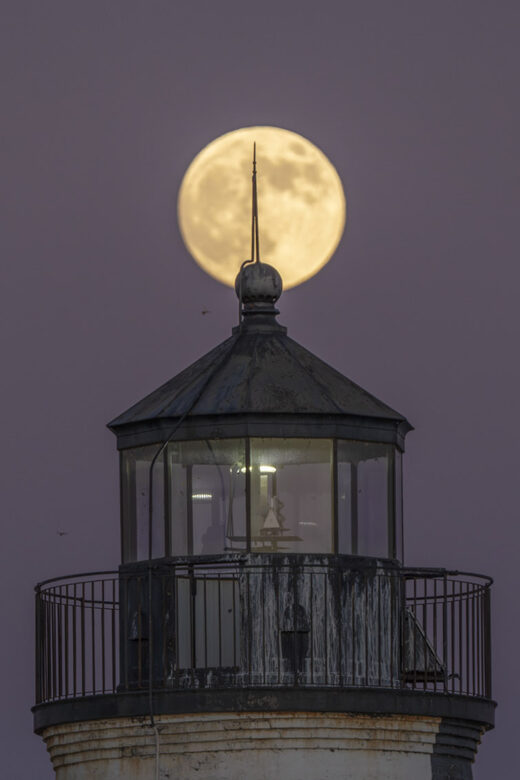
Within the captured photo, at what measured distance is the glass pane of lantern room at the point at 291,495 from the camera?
3212cm

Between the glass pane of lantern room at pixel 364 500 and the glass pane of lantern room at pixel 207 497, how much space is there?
1.01 meters

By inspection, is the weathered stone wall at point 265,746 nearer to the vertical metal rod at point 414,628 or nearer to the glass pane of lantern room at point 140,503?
the vertical metal rod at point 414,628

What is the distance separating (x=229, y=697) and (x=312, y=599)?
1.27 m

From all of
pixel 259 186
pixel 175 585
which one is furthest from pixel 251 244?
pixel 175 585

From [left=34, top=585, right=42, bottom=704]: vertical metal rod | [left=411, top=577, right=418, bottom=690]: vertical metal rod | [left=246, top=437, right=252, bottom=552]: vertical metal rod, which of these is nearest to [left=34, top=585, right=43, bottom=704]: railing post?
[left=34, top=585, right=42, bottom=704]: vertical metal rod

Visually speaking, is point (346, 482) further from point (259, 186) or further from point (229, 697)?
point (259, 186)

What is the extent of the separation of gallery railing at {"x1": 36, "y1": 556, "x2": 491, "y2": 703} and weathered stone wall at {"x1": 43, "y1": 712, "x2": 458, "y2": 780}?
368 mm

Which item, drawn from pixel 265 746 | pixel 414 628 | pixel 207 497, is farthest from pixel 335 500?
pixel 265 746

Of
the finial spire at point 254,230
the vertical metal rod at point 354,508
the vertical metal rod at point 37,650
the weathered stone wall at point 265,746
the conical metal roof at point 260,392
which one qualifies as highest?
the finial spire at point 254,230

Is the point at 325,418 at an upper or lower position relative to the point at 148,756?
upper

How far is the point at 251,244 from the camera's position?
114ft

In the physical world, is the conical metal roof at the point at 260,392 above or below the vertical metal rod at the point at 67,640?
above

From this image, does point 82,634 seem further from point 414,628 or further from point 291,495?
point 414,628

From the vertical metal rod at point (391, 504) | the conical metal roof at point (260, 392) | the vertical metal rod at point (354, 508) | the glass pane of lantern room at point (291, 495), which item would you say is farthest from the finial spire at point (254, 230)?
the vertical metal rod at point (354, 508)
